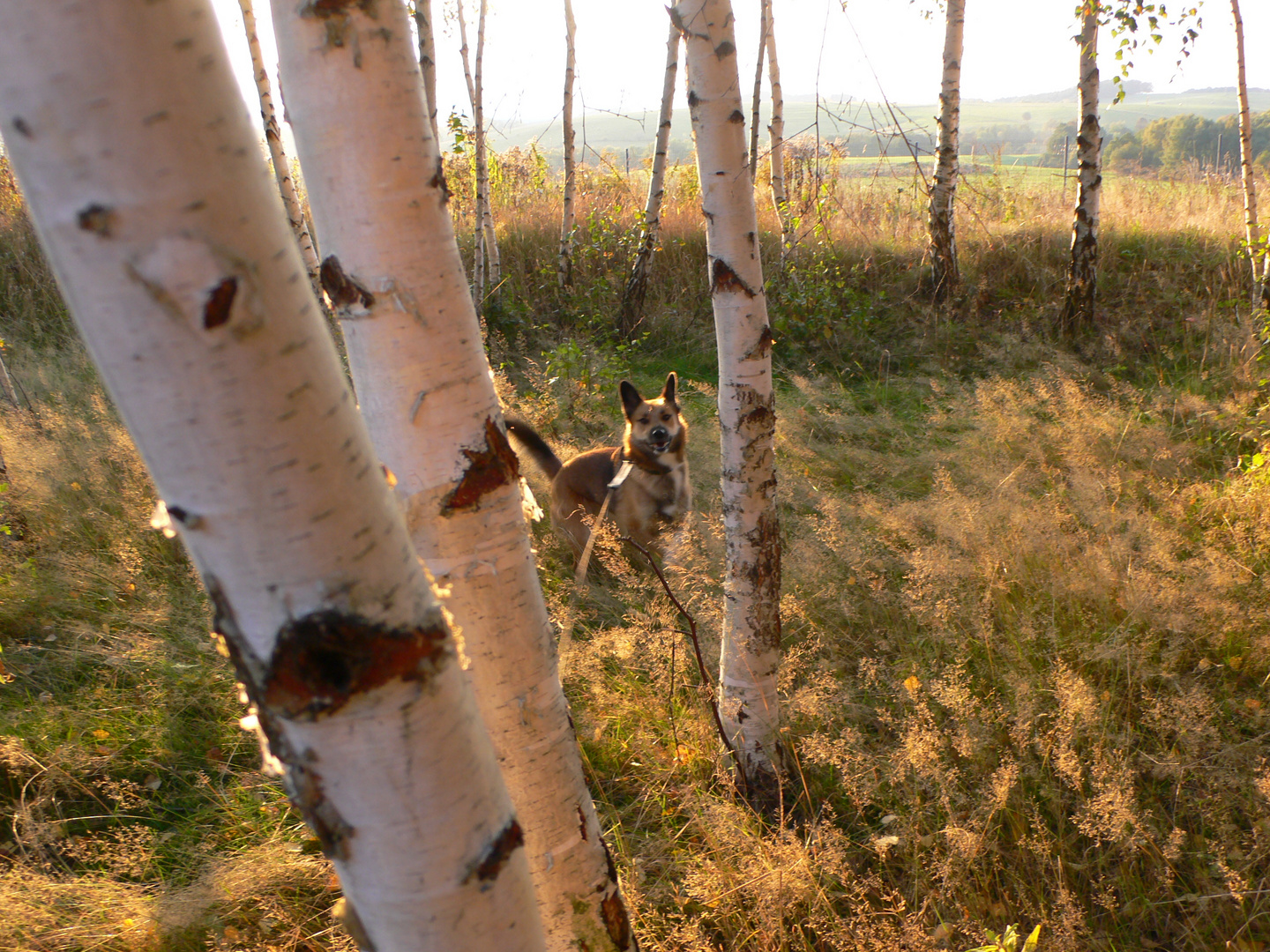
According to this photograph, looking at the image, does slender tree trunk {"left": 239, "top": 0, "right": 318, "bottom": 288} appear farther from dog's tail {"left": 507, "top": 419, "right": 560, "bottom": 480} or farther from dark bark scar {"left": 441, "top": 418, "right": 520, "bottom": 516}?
dark bark scar {"left": 441, "top": 418, "right": 520, "bottom": 516}

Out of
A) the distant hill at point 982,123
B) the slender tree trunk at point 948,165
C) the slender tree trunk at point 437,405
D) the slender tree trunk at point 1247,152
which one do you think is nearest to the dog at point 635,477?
the distant hill at point 982,123

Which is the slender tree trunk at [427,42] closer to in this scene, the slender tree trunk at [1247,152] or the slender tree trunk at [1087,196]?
the slender tree trunk at [1087,196]

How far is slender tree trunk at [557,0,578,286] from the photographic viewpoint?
821 centimetres

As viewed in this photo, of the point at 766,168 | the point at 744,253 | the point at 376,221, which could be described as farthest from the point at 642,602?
the point at 766,168

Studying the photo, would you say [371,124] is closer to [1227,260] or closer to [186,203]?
[186,203]

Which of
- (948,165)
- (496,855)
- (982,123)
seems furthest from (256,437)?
(982,123)

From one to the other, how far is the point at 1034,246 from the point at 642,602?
6921mm

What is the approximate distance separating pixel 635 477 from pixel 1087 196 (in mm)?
5377

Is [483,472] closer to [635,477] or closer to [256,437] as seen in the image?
[256,437]

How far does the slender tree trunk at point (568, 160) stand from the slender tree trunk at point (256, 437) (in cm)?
859

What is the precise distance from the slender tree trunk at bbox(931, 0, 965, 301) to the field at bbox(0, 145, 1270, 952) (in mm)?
1884

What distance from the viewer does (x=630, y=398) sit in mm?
5129

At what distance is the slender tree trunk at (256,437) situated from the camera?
516 millimetres

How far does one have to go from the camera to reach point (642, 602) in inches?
161
